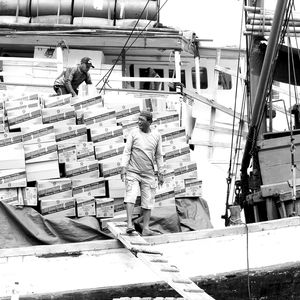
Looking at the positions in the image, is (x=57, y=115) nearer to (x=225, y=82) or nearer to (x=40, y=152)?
(x=40, y=152)

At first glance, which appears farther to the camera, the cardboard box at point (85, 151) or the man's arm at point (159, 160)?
the cardboard box at point (85, 151)

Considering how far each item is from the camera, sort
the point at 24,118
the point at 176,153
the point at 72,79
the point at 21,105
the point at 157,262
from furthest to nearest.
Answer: the point at 72,79, the point at 176,153, the point at 21,105, the point at 24,118, the point at 157,262

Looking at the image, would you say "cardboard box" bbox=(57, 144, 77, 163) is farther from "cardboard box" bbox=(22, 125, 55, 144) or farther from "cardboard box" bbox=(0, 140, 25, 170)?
"cardboard box" bbox=(0, 140, 25, 170)

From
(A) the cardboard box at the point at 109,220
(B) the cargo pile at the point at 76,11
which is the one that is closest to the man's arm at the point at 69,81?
(A) the cardboard box at the point at 109,220

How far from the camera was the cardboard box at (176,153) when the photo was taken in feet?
41.7

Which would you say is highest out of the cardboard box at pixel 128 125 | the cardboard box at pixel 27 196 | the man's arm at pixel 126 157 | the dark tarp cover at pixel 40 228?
the cardboard box at pixel 128 125

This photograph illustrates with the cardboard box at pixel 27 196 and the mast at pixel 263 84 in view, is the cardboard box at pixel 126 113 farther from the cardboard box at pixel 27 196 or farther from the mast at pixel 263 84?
the cardboard box at pixel 27 196

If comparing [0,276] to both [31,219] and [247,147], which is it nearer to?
[31,219]

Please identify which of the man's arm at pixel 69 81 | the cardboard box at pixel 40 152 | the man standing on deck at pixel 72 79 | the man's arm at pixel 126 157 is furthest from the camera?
the man standing on deck at pixel 72 79

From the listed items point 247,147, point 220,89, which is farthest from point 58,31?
point 247,147

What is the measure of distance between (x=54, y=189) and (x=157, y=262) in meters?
2.06

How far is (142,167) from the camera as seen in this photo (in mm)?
11312

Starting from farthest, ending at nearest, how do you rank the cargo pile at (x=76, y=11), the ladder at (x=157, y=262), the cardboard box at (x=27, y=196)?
the cargo pile at (x=76, y=11), the cardboard box at (x=27, y=196), the ladder at (x=157, y=262)

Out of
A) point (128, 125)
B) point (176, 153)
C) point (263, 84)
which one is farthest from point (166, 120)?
point (263, 84)
